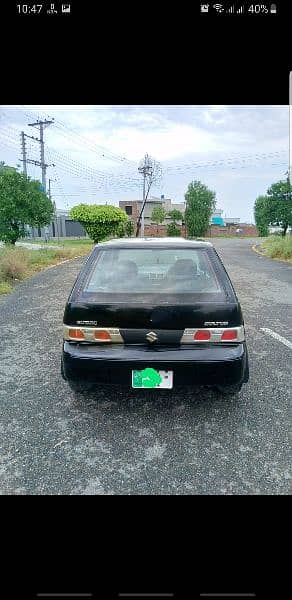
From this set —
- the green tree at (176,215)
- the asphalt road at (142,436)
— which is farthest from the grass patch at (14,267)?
the green tree at (176,215)

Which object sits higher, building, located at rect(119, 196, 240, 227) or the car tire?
building, located at rect(119, 196, 240, 227)

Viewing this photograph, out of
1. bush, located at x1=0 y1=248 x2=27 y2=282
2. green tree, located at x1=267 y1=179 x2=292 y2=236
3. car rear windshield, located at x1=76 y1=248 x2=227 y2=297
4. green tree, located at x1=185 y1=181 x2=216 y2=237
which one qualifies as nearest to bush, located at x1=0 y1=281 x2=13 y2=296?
bush, located at x1=0 y1=248 x2=27 y2=282

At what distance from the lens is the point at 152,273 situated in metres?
3.21

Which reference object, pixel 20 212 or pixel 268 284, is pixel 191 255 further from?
pixel 20 212

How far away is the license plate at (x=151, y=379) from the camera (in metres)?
2.60

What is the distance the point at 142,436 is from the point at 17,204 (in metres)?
12.1

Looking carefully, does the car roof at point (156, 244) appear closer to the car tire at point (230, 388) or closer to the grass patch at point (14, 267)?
the car tire at point (230, 388)

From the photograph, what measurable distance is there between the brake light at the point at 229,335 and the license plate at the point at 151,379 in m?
0.48

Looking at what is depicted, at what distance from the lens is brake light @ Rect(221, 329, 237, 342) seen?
2.62 m

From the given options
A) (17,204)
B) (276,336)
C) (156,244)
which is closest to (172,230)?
(17,204)

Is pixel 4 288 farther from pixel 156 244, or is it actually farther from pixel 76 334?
pixel 76 334

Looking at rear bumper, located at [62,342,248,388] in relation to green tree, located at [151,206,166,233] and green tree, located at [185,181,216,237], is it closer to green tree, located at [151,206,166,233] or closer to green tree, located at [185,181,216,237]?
green tree, located at [185,181,216,237]

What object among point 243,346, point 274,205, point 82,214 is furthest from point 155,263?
point 274,205

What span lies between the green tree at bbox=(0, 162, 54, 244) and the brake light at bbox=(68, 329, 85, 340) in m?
11.1
